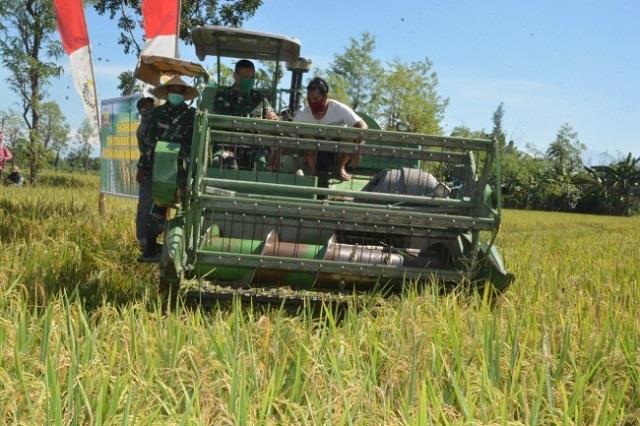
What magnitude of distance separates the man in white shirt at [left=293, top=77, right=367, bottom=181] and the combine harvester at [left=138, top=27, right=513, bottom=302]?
1.47 ft

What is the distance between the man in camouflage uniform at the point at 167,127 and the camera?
6246mm

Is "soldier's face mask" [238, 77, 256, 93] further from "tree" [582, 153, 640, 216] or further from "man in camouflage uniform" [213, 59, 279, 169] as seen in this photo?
"tree" [582, 153, 640, 216]

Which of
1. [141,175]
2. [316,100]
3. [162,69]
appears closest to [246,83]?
[316,100]

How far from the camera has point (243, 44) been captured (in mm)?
7145

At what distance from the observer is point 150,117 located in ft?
21.0

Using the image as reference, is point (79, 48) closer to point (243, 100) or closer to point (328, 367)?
point (243, 100)

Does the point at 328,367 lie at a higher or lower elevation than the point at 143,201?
lower

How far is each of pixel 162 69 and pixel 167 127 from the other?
1631mm

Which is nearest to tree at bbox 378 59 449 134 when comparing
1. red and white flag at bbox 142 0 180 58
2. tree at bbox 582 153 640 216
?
tree at bbox 582 153 640 216

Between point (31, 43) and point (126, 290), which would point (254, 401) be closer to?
point (126, 290)

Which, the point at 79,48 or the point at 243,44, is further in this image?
the point at 79,48

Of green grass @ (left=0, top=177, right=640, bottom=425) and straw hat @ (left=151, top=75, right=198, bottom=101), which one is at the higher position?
straw hat @ (left=151, top=75, right=198, bottom=101)

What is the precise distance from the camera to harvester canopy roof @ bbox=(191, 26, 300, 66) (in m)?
6.83

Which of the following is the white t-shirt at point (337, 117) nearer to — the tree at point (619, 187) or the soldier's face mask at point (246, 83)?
the soldier's face mask at point (246, 83)
